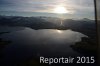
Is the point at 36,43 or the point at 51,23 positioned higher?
the point at 51,23

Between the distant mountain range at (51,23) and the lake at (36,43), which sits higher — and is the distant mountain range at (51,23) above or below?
above

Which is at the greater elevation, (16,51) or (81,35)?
(81,35)

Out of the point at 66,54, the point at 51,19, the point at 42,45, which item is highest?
the point at 51,19

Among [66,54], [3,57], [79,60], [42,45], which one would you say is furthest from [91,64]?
[3,57]

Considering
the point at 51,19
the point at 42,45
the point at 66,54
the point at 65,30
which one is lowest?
the point at 66,54

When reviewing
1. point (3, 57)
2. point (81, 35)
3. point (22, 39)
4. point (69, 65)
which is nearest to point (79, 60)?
point (69, 65)

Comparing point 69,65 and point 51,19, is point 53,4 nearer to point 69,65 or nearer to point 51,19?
point 51,19

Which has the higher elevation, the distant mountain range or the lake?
the distant mountain range

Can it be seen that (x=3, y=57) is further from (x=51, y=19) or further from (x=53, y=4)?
(x=53, y=4)

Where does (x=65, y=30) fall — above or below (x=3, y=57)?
above
